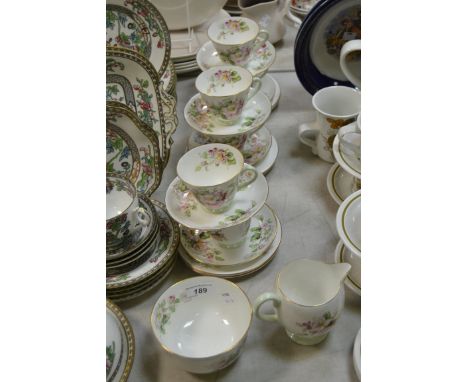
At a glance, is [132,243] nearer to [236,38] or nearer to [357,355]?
[357,355]

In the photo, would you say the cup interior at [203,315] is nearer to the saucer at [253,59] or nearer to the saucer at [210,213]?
the saucer at [210,213]

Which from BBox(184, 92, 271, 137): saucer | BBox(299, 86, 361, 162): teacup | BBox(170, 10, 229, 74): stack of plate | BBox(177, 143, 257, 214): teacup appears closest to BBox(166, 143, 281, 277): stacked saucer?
BBox(177, 143, 257, 214): teacup

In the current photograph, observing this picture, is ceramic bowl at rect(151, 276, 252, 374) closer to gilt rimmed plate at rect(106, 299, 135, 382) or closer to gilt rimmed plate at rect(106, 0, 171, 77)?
gilt rimmed plate at rect(106, 299, 135, 382)

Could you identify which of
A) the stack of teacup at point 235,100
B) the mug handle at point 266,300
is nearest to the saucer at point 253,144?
the stack of teacup at point 235,100

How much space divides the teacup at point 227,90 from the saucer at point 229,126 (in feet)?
0.05

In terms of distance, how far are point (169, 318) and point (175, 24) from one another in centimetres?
82

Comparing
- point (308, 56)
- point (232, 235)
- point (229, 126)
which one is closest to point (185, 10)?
point (308, 56)

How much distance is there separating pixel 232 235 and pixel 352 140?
0.23 metres

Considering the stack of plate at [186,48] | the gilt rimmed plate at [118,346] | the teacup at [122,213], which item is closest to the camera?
the gilt rimmed plate at [118,346]

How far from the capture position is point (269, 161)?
1.00 m

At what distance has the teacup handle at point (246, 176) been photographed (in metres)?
0.82

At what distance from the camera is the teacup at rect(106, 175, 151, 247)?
73cm

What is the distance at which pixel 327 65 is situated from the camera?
3.65 ft

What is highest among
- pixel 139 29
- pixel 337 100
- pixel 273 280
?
pixel 139 29
